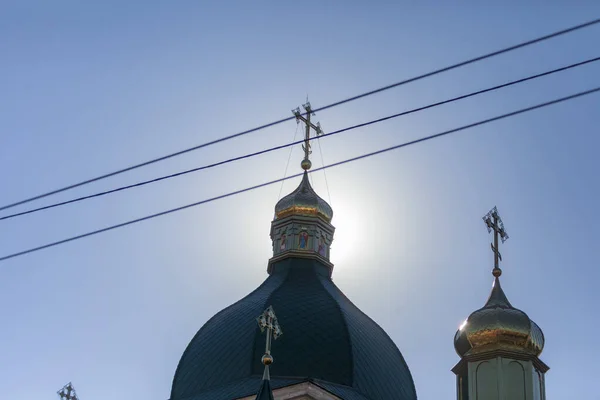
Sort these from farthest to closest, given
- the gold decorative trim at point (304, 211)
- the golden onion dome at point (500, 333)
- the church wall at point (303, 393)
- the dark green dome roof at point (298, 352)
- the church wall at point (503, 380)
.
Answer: the gold decorative trim at point (304, 211) < the dark green dome roof at point (298, 352) < the church wall at point (303, 393) < the golden onion dome at point (500, 333) < the church wall at point (503, 380)

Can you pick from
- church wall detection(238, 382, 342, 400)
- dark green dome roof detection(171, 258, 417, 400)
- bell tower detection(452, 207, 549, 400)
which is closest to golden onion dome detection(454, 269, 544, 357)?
bell tower detection(452, 207, 549, 400)

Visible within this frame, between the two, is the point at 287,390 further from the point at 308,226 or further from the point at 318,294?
the point at 308,226

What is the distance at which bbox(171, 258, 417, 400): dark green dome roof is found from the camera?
2384cm

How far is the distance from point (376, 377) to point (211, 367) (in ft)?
9.75

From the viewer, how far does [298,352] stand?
24109 mm

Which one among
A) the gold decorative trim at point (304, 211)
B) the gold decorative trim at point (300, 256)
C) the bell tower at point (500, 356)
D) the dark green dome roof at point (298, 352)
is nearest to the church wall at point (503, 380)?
the bell tower at point (500, 356)

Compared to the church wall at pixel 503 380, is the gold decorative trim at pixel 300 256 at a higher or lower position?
higher

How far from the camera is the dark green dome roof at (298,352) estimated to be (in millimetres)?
23844

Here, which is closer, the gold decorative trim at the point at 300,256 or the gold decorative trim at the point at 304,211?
the gold decorative trim at the point at 300,256

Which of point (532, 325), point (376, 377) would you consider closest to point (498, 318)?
point (532, 325)

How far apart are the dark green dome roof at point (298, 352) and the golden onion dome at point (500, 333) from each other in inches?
105

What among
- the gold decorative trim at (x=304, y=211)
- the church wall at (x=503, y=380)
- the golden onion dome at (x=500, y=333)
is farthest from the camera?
the gold decorative trim at (x=304, y=211)

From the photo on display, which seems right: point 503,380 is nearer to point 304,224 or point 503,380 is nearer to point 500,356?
point 500,356

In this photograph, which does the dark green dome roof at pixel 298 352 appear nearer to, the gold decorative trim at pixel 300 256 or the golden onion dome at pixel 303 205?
the gold decorative trim at pixel 300 256
